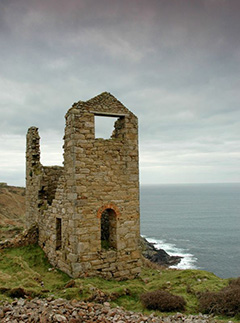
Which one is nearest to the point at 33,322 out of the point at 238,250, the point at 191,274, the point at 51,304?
the point at 51,304

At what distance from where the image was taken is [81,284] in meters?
8.68

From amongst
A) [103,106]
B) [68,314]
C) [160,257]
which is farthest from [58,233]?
[160,257]

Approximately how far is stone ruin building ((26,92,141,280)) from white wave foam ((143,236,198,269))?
25211 millimetres

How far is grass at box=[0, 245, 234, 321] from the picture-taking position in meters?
7.93

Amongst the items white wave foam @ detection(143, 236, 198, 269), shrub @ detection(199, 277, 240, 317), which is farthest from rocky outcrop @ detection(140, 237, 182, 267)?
shrub @ detection(199, 277, 240, 317)

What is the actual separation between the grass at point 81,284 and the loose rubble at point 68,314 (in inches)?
27.1

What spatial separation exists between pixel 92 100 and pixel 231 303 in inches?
321

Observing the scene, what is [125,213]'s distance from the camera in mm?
11164

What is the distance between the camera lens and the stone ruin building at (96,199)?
10164 mm

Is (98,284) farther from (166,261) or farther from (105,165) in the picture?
(166,261)

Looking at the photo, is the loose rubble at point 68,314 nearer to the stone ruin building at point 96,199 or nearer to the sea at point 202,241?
the stone ruin building at point 96,199

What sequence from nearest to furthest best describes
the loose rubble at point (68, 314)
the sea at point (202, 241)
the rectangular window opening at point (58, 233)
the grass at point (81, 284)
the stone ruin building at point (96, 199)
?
Result: the loose rubble at point (68, 314) < the grass at point (81, 284) < the stone ruin building at point (96, 199) < the rectangular window opening at point (58, 233) < the sea at point (202, 241)

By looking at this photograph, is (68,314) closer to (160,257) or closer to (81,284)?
(81,284)

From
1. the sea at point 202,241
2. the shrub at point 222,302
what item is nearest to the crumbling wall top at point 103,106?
the shrub at point 222,302
